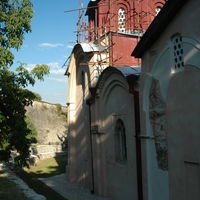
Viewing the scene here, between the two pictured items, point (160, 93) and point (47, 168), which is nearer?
point (160, 93)

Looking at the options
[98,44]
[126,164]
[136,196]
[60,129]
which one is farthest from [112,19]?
[60,129]

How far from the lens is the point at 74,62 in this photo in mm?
14930

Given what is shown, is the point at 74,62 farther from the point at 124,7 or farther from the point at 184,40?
the point at 184,40

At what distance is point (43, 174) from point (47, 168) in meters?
2.01

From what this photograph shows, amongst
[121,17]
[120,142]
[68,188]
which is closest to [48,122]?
[68,188]

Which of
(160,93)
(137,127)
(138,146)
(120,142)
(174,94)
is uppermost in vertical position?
(160,93)

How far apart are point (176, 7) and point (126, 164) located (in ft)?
18.2

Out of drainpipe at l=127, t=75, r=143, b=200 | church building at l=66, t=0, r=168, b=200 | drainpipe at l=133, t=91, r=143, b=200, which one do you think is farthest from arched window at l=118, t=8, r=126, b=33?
drainpipe at l=133, t=91, r=143, b=200

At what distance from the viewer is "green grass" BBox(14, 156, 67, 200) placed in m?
11.5

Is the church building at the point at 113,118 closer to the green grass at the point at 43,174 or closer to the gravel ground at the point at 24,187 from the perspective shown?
the green grass at the point at 43,174

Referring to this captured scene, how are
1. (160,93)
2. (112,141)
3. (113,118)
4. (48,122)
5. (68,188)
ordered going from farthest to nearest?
(48,122) < (68,188) < (112,141) < (113,118) < (160,93)

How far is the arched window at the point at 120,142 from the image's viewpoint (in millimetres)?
9734

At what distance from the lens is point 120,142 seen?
9953 millimetres

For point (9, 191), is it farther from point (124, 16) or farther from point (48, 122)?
point (48, 122)
